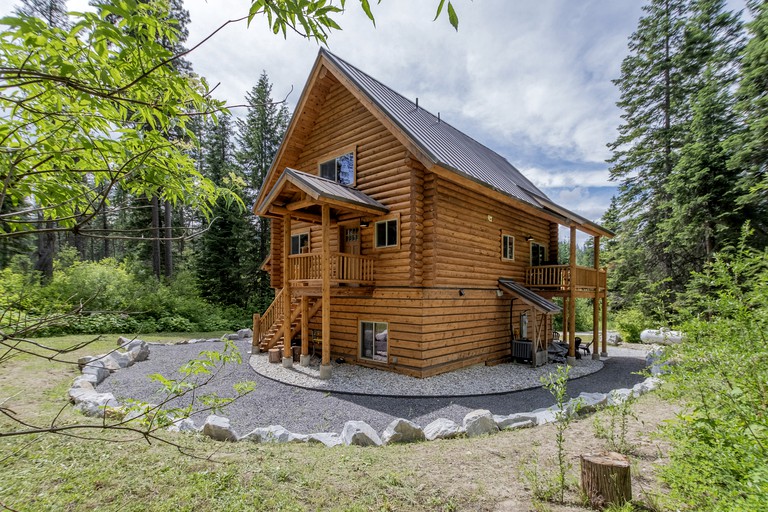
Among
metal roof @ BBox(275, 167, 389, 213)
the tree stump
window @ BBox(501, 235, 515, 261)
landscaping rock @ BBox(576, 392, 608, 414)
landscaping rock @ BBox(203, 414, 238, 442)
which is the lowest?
landscaping rock @ BBox(576, 392, 608, 414)

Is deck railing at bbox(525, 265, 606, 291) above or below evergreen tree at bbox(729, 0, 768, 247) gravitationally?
below

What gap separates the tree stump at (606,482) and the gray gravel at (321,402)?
3.80 meters

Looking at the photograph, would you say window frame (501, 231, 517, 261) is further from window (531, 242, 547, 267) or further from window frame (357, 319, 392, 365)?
window frame (357, 319, 392, 365)

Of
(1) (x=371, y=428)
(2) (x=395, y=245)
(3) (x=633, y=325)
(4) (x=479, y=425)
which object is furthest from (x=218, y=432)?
(3) (x=633, y=325)

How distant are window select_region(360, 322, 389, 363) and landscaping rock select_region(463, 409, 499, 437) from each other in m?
5.10

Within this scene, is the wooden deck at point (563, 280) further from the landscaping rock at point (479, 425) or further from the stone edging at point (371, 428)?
the landscaping rock at point (479, 425)

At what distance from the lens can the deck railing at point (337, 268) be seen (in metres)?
10.7

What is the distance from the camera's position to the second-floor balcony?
1380 centimetres

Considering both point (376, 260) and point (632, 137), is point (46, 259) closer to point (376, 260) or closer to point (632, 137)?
point (376, 260)

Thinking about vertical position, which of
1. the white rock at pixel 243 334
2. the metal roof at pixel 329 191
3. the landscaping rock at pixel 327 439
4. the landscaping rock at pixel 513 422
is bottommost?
the white rock at pixel 243 334

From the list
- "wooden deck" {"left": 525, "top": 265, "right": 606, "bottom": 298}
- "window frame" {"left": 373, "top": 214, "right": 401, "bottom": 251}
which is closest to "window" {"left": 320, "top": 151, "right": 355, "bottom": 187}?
"window frame" {"left": 373, "top": 214, "right": 401, "bottom": 251}

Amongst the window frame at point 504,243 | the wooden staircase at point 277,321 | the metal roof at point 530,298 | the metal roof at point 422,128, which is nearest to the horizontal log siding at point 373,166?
the metal roof at point 422,128

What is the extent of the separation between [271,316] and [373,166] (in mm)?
7333

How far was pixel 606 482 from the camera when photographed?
12.0 feet
